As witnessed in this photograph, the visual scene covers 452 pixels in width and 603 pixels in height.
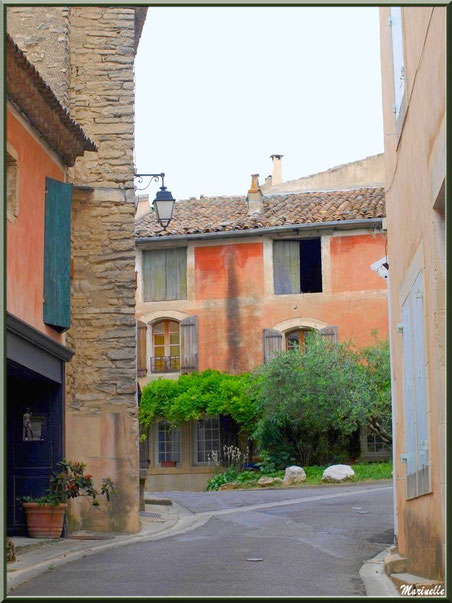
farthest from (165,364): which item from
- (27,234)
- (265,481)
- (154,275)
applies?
(27,234)

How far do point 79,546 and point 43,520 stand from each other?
0.87m

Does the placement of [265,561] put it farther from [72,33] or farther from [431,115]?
[72,33]

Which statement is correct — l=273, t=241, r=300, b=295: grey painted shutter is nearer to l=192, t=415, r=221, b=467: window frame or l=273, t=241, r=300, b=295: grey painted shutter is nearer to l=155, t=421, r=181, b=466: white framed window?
l=192, t=415, r=221, b=467: window frame

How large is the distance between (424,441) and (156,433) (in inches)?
869

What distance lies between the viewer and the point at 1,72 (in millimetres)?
6805

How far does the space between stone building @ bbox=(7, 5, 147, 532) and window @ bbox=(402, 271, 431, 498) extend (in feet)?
17.7

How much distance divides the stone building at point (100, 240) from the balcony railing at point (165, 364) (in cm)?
1553

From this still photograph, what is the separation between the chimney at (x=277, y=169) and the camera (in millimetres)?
37031

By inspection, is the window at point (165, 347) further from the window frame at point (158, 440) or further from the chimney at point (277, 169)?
the chimney at point (277, 169)

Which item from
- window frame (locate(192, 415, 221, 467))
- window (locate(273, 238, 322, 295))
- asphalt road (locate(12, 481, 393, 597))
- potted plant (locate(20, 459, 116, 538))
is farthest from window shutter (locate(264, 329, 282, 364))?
potted plant (locate(20, 459, 116, 538))

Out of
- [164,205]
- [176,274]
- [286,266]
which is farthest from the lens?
[176,274]

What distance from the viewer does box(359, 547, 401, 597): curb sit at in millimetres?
7762

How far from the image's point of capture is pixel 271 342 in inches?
1137

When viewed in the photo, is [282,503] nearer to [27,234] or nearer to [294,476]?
[294,476]
